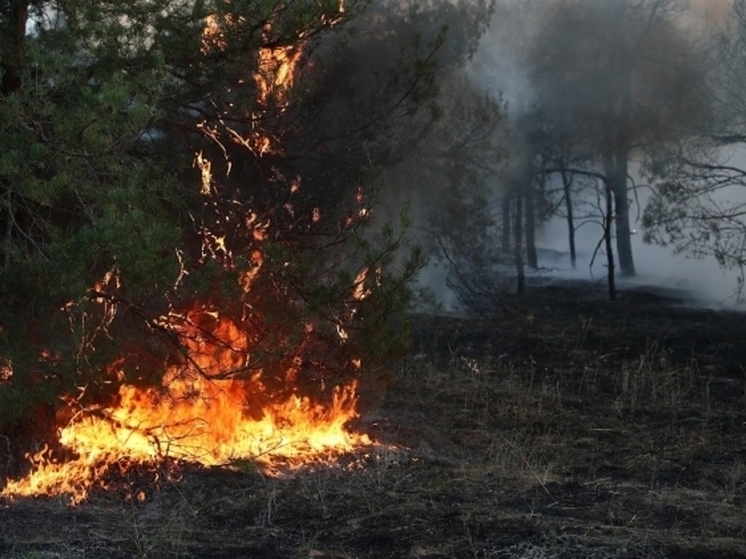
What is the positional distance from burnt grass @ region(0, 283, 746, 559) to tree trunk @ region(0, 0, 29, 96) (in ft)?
8.54

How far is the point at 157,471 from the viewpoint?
22.7ft

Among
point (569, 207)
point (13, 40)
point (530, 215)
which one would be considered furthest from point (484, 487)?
point (569, 207)

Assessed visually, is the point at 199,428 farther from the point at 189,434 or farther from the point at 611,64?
the point at 611,64

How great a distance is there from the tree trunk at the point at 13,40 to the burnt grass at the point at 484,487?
2.60 metres

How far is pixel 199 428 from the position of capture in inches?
297

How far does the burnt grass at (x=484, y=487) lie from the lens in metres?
5.37

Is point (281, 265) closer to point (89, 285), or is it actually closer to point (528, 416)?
point (89, 285)

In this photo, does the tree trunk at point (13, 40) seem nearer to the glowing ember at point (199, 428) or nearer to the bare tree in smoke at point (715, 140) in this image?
the glowing ember at point (199, 428)

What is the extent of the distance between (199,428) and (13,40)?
2841mm

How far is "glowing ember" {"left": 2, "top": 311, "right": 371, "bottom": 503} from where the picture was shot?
6.88 meters

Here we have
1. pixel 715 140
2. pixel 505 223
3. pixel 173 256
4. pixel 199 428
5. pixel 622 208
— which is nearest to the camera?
pixel 173 256

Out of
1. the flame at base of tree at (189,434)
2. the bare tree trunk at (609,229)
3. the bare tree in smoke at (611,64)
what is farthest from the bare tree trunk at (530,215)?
the flame at base of tree at (189,434)

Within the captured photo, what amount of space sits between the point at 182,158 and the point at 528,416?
3.87 meters

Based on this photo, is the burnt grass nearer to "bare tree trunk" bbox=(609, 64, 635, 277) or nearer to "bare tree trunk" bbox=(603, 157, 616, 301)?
"bare tree trunk" bbox=(603, 157, 616, 301)
